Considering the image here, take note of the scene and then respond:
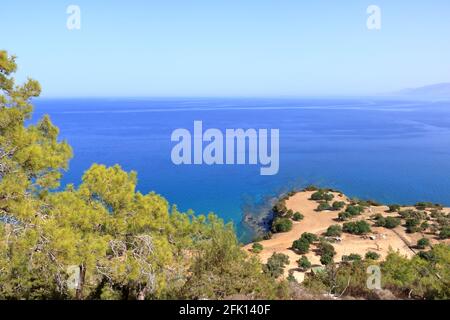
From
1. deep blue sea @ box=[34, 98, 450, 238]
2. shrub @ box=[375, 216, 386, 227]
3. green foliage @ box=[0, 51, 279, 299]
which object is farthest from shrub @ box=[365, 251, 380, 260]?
green foliage @ box=[0, 51, 279, 299]

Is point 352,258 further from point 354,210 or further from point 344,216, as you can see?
point 354,210

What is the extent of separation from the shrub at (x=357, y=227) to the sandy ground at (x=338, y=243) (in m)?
0.57

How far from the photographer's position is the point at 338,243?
29.8m

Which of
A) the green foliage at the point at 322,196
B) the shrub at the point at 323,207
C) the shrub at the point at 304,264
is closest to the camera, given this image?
the shrub at the point at 304,264

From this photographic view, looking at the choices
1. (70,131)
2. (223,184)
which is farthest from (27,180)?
(70,131)

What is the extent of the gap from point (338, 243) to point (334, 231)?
1.57 meters

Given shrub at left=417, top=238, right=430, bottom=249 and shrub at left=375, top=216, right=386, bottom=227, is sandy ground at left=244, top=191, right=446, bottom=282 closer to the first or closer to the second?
shrub at left=375, top=216, right=386, bottom=227

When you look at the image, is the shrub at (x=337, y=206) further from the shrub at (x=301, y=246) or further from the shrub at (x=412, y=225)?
the shrub at (x=301, y=246)

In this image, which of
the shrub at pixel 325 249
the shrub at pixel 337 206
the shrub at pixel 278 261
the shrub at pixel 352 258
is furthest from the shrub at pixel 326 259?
the shrub at pixel 337 206

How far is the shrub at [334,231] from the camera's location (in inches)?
1224

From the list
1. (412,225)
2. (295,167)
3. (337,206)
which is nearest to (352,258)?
(412,225)

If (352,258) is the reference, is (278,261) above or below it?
above

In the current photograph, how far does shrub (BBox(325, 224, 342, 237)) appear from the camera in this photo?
31094 mm
